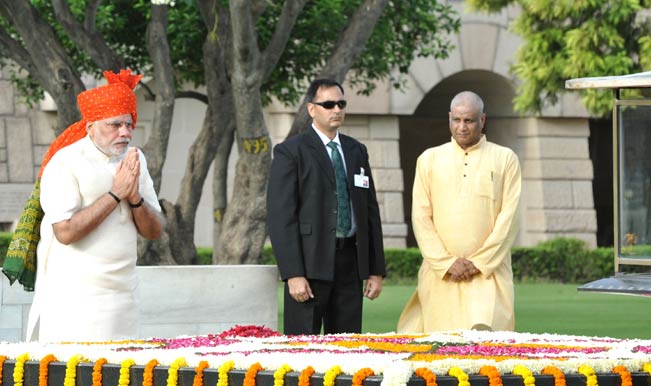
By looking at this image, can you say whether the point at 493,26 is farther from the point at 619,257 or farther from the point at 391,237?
the point at 619,257

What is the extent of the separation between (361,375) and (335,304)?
441cm

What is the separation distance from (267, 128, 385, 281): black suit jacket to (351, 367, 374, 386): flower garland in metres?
4.18

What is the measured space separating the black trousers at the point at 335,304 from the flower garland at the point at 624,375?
396 centimetres

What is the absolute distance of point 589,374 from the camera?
4.93 m

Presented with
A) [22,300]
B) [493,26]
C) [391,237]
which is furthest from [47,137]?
[22,300]

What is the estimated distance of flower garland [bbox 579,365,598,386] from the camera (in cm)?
490

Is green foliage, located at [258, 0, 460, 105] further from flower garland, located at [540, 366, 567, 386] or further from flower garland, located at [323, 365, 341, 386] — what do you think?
flower garland, located at [323, 365, 341, 386]

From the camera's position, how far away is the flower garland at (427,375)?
460 centimetres

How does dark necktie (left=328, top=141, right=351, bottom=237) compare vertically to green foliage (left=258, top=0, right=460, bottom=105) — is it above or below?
below

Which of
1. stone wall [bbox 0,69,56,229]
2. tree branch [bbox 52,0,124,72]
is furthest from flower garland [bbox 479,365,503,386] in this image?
Result: stone wall [bbox 0,69,56,229]

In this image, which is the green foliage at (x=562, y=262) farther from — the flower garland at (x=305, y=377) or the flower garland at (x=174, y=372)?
the flower garland at (x=305, y=377)

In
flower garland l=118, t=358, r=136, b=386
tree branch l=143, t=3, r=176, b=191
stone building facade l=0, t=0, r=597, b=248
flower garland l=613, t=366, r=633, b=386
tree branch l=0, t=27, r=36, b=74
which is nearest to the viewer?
flower garland l=613, t=366, r=633, b=386

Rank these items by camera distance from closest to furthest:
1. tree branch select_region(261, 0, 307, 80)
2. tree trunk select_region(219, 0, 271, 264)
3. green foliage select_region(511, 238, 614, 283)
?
tree trunk select_region(219, 0, 271, 264), tree branch select_region(261, 0, 307, 80), green foliage select_region(511, 238, 614, 283)

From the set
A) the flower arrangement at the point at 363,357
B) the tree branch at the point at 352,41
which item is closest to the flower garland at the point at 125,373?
the flower arrangement at the point at 363,357
